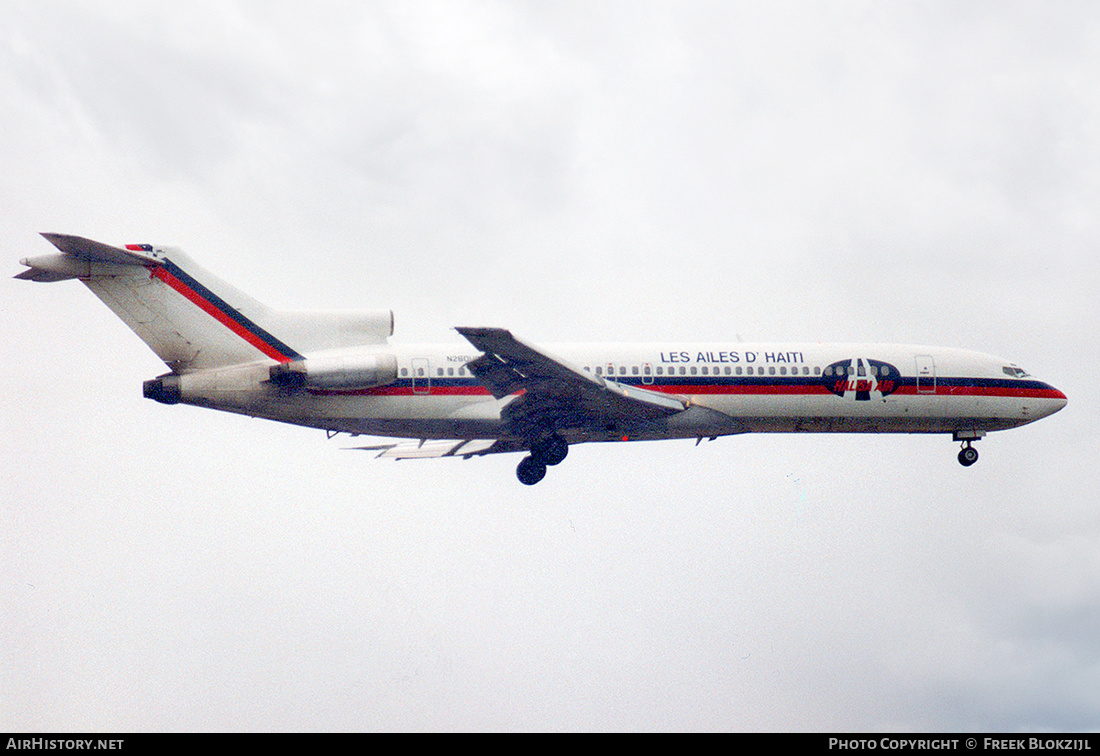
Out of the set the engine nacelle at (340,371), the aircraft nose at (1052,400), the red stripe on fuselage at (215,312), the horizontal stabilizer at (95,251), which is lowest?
the aircraft nose at (1052,400)

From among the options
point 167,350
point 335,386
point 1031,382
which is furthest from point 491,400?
point 1031,382

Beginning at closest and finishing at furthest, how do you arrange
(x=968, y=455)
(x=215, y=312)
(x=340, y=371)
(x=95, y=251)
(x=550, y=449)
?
(x=95, y=251)
(x=340, y=371)
(x=215, y=312)
(x=550, y=449)
(x=968, y=455)

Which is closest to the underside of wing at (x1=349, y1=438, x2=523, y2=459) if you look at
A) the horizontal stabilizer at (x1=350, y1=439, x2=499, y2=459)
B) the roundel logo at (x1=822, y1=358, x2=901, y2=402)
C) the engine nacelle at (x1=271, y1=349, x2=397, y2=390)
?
the horizontal stabilizer at (x1=350, y1=439, x2=499, y2=459)

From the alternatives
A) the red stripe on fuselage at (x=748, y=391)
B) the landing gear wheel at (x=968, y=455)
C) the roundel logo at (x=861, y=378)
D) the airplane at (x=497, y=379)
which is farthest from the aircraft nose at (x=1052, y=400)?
the roundel logo at (x=861, y=378)

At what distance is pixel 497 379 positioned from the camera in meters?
29.5

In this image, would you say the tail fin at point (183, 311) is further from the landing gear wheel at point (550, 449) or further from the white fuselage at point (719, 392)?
the landing gear wheel at point (550, 449)

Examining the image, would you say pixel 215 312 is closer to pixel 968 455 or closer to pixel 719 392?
pixel 719 392

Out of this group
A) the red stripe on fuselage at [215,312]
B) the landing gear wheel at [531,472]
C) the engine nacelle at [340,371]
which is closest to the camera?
the engine nacelle at [340,371]

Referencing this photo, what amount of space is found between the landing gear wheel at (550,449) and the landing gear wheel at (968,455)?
12862 millimetres

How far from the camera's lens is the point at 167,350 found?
2931 cm

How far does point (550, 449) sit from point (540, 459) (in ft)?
1.85

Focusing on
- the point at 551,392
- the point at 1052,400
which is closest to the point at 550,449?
the point at 551,392

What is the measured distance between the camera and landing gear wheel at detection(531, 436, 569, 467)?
31594 millimetres

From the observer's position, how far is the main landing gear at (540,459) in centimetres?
3162
